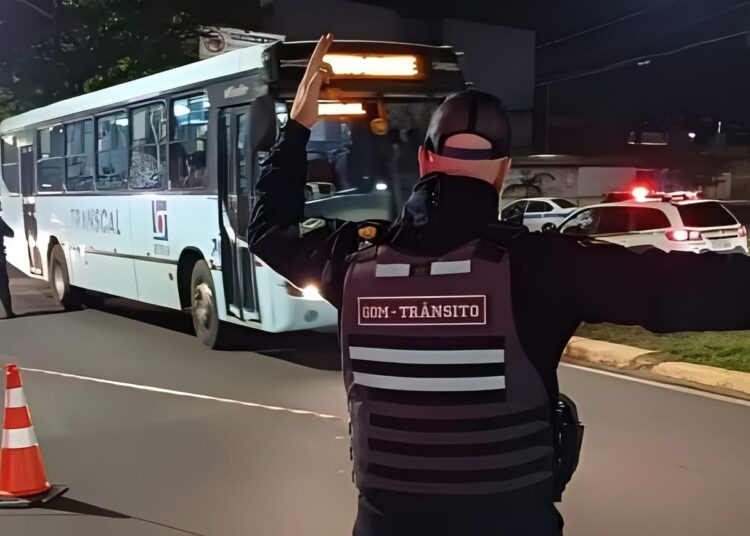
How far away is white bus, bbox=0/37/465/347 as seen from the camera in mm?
8961

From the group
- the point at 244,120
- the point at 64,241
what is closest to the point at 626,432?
the point at 244,120

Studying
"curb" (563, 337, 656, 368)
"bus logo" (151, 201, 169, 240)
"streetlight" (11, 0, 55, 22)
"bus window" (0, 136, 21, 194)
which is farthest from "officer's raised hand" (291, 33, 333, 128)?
"streetlight" (11, 0, 55, 22)

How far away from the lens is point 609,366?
9680mm

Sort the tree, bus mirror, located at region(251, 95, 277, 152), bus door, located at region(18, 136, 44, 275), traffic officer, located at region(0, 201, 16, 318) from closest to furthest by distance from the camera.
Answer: bus mirror, located at region(251, 95, 277, 152), traffic officer, located at region(0, 201, 16, 318), bus door, located at region(18, 136, 44, 275), the tree

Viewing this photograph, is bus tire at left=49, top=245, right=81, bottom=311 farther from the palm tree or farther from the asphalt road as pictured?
the palm tree

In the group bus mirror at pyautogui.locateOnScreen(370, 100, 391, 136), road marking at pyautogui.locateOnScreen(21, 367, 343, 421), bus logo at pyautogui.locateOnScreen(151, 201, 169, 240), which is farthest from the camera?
bus logo at pyautogui.locateOnScreen(151, 201, 169, 240)

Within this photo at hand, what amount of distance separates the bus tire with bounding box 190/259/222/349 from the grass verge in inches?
183

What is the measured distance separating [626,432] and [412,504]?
5295 millimetres

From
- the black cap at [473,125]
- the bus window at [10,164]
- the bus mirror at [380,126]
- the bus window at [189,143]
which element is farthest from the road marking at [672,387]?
the bus window at [10,164]

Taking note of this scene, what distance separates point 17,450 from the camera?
5.46 metres

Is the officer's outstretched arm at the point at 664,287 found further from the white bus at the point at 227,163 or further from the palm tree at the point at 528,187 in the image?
the palm tree at the point at 528,187

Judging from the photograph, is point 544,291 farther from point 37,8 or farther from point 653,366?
point 37,8

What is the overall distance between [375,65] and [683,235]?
25.3ft

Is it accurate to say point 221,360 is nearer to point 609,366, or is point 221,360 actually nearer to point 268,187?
point 609,366
